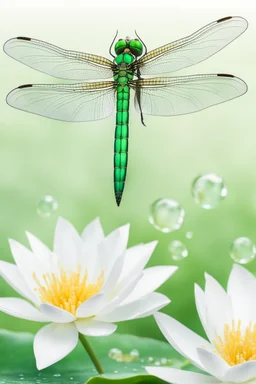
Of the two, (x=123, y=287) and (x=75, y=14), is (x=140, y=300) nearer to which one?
(x=123, y=287)

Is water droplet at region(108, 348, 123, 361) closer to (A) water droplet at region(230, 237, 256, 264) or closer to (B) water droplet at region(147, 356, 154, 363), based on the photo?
(B) water droplet at region(147, 356, 154, 363)

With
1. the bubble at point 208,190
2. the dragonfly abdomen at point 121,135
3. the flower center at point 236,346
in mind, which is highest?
the dragonfly abdomen at point 121,135

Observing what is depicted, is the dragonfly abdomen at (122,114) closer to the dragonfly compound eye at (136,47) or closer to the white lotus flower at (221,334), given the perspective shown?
the dragonfly compound eye at (136,47)

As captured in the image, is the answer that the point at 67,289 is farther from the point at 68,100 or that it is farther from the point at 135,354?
the point at 68,100

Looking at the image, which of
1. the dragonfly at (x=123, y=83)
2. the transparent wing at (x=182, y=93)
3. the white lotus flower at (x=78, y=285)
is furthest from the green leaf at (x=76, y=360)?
the transparent wing at (x=182, y=93)

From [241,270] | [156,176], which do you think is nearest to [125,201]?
[156,176]

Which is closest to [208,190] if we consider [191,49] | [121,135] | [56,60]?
[121,135]
